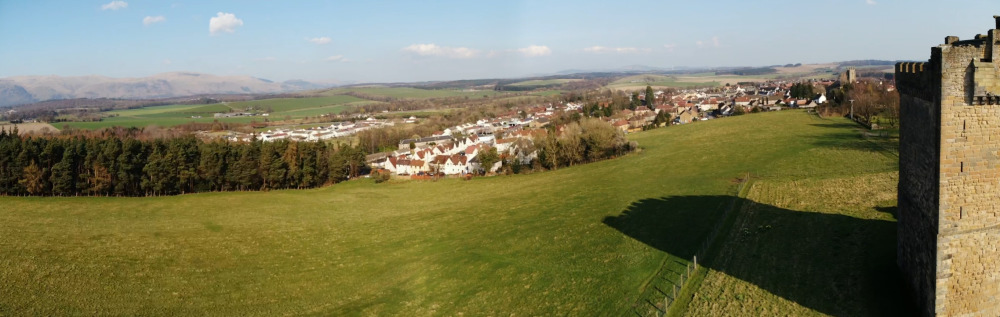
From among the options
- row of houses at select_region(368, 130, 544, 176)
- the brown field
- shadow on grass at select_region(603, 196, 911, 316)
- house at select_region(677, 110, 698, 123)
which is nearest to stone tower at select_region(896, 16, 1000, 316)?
shadow on grass at select_region(603, 196, 911, 316)

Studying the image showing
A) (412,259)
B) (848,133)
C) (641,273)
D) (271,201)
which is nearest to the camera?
(641,273)

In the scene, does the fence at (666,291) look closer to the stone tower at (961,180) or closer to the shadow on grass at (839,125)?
the stone tower at (961,180)

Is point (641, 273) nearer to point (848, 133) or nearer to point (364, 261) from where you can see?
point (364, 261)

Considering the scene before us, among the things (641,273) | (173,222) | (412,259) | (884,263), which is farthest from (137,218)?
(884,263)

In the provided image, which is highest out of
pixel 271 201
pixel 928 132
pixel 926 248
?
pixel 928 132

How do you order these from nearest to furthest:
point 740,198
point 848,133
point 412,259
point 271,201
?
point 412,259 < point 740,198 < point 271,201 < point 848,133

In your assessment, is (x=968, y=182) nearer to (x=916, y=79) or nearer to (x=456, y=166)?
(x=916, y=79)
